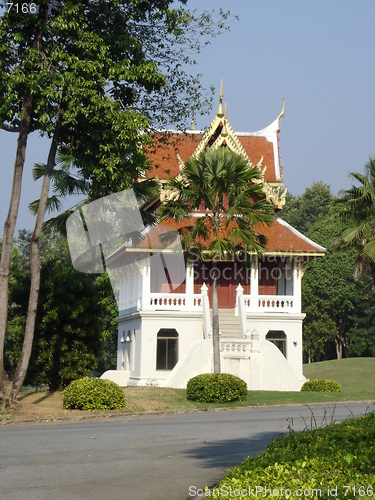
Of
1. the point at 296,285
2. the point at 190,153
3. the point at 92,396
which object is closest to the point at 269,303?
the point at 296,285

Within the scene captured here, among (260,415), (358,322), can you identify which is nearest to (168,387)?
(260,415)

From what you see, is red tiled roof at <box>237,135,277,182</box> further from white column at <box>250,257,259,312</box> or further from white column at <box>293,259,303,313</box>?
white column at <box>250,257,259,312</box>

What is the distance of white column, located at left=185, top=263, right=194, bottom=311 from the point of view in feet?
112

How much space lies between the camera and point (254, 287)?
3466cm

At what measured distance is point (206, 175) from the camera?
89.5 ft

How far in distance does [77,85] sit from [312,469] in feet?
47.4

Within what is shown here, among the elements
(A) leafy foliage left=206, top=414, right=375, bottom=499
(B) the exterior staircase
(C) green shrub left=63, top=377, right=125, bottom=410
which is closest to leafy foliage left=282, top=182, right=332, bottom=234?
(B) the exterior staircase

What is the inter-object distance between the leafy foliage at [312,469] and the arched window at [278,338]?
25.0m

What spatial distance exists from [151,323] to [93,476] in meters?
23.9

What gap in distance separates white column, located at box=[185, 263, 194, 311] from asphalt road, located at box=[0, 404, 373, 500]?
49.0 ft

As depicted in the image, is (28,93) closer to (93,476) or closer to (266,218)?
(266,218)

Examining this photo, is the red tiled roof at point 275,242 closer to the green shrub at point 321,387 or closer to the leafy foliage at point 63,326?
the green shrub at point 321,387

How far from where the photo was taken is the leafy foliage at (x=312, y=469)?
22.7ft

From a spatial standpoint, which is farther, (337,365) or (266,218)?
(337,365)
